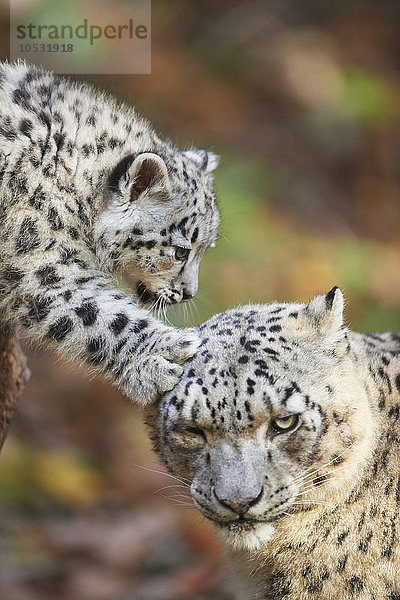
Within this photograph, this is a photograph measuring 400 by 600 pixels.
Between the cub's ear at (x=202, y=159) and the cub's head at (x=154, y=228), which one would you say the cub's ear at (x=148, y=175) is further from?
the cub's ear at (x=202, y=159)

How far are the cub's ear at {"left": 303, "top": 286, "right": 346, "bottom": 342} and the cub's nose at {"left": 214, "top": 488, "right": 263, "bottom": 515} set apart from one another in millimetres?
1170

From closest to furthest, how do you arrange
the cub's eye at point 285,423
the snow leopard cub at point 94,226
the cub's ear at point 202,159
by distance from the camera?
the cub's eye at point 285,423
the snow leopard cub at point 94,226
the cub's ear at point 202,159

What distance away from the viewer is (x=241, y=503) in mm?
5258

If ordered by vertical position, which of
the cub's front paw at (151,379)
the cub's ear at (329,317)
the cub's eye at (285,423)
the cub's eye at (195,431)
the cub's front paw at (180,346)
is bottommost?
the cub's eye at (195,431)

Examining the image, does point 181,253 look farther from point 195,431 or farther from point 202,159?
point 195,431

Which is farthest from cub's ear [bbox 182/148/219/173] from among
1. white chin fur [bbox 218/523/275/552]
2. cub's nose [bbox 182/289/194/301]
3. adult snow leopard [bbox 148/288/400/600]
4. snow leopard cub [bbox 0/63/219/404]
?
white chin fur [bbox 218/523/275/552]

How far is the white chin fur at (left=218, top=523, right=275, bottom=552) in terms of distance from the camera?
18.0 ft

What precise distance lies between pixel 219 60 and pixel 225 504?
593 inches

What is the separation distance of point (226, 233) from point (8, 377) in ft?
22.6

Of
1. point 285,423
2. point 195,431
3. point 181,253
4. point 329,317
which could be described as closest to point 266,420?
point 285,423

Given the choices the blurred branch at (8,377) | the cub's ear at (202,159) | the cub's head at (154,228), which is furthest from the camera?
the cub's ear at (202,159)

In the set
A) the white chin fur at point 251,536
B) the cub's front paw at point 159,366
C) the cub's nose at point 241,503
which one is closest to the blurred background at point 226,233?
the cub's front paw at point 159,366

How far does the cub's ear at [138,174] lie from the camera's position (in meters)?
7.73

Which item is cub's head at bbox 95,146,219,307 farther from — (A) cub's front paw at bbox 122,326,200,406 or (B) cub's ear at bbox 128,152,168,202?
(A) cub's front paw at bbox 122,326,200,406
